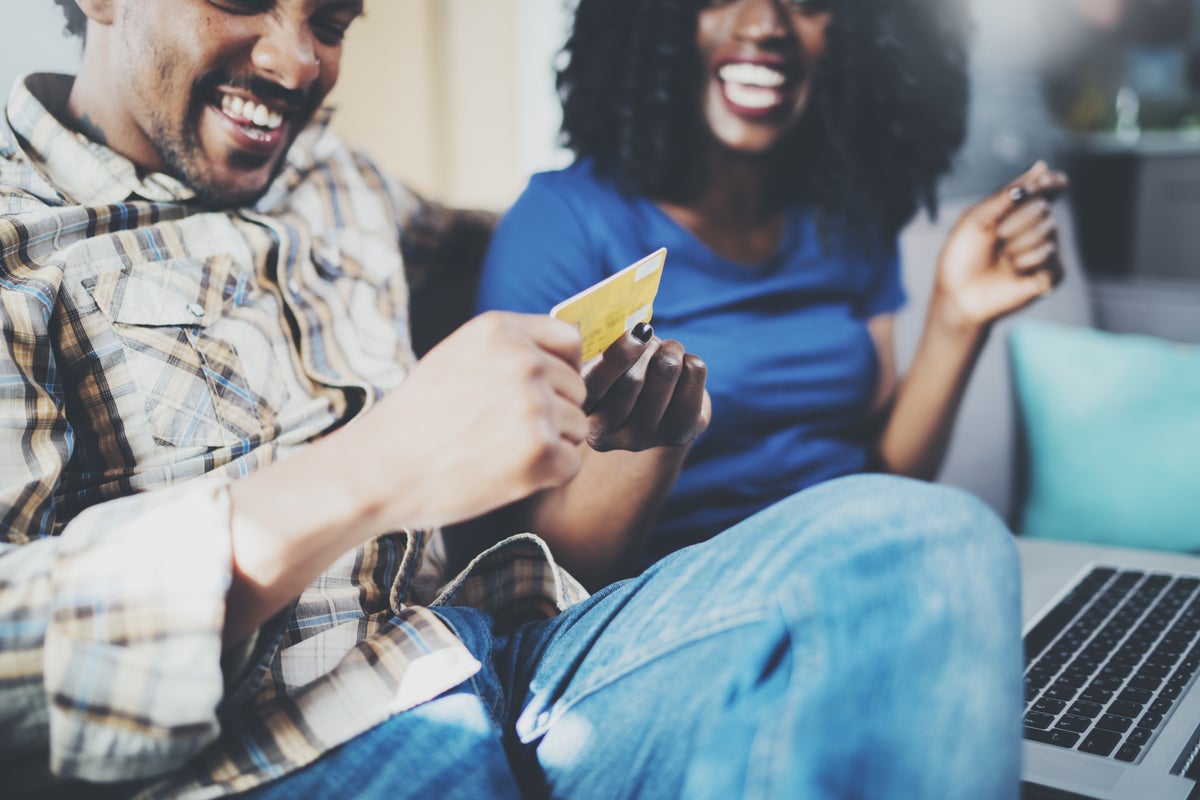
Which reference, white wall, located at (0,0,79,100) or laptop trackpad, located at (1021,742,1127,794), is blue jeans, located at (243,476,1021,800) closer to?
laptop trackpad, located at (1021,742,1127,794)

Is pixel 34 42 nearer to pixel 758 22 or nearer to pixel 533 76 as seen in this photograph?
pixel 758 22

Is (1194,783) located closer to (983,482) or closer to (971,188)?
(983,482)

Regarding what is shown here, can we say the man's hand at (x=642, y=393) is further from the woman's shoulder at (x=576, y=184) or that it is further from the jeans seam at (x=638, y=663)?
the woman's shoulder at (x=576, y=184)

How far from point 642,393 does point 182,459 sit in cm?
40

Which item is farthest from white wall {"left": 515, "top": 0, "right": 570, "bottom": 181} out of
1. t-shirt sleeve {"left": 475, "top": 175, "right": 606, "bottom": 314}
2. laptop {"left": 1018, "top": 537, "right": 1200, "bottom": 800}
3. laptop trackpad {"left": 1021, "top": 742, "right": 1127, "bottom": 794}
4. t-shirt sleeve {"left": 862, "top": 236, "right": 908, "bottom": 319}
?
laptop trackpad {"left": 1021, "top": 742, "right": 1127, "bottom": 794}

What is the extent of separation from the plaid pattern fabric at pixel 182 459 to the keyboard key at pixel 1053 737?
0.43m

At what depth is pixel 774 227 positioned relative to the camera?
1.32 metres

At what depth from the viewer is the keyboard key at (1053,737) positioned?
0.84 metres

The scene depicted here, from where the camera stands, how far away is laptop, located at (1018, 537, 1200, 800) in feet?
2.59

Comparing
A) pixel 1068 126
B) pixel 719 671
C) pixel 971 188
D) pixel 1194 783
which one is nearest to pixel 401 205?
pixel 719 671

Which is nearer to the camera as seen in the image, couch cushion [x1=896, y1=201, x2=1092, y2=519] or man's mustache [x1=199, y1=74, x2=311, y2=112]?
man's mustache [x1=199, y1=74, x2=311, y2=112]

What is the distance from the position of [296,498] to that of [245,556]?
0.05 meters

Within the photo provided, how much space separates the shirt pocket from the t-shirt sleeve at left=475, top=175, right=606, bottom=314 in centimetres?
28

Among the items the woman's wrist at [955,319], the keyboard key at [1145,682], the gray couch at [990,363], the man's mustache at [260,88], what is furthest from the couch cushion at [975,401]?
the man's mustache at [260,88]
